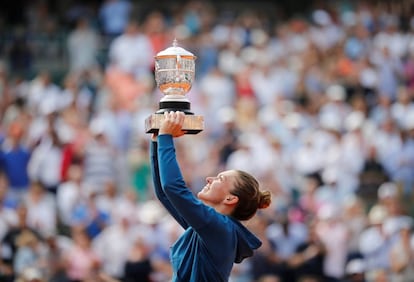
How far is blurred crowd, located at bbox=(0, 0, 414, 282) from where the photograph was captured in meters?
13.5

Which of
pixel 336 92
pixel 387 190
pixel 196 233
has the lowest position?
pixel 196 233

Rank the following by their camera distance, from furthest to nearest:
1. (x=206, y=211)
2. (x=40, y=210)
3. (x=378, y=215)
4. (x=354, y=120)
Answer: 1. (x=354, y=120)
2. (x=378, y=215)
3. (x=40, y=210)
4. (x=206, y=211)

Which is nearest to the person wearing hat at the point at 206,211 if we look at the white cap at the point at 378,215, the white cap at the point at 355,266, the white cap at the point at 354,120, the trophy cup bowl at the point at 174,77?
the trophy cup bowl at the point at 174,77

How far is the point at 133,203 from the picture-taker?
561 inches

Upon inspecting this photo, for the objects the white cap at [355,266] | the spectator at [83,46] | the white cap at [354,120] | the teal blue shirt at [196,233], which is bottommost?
the white cap at [355,266]

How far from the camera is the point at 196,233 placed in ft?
20.4

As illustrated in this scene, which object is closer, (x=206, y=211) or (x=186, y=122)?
(x=206, y=211)

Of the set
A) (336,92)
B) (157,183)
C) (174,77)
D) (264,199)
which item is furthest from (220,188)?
(336,92)

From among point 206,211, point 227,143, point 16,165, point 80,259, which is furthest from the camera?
point 227,143

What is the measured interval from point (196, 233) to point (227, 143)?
9670mm

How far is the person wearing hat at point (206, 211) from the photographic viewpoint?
597cm

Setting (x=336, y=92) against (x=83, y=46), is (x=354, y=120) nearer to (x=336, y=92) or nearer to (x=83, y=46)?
(x=336, y=92)

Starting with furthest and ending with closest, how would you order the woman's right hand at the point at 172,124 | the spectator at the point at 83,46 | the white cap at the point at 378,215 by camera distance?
1. the spectator at the point at 83,46
2. the white cap at the point at 378,215
3. the woman's right hand at the point at 172,124

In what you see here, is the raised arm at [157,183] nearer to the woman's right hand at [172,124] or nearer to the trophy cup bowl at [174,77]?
the trophy cup bowl at [174,77]
